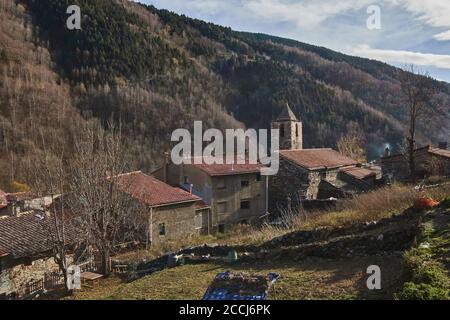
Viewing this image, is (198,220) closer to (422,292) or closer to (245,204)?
(245,204)

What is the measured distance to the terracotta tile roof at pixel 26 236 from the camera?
54.0 ft

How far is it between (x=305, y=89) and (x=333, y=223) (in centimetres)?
9112

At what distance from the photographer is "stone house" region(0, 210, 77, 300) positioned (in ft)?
53.0

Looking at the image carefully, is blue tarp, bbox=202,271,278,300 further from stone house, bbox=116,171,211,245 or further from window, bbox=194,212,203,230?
window, bbox=194,212,203,230

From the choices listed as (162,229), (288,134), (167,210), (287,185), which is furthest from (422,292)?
(288,134)

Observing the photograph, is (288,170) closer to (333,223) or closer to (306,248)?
(333,223)

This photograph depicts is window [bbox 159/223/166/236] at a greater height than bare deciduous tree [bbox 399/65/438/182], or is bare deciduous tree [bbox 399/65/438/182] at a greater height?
bare deciduous tree [bbox 399/65/438/182]

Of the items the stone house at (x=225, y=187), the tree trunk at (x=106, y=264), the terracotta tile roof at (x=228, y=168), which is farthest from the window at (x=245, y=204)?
the tree trunk at (x=106, y=264)

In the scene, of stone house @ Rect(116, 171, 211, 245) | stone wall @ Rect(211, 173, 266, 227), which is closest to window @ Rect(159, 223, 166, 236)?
stone house @ Rect(116, 171, 211, 245)

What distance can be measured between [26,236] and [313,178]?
1947cm

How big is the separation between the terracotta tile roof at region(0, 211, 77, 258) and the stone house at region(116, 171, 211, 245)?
4.79 m

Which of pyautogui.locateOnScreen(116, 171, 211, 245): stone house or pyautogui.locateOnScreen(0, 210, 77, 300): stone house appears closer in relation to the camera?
pyautogui.locateOnScreen(0, 210, 77, 300): stone house

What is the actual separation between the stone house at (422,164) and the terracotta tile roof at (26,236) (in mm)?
21315

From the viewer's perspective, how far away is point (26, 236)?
17891 mm
